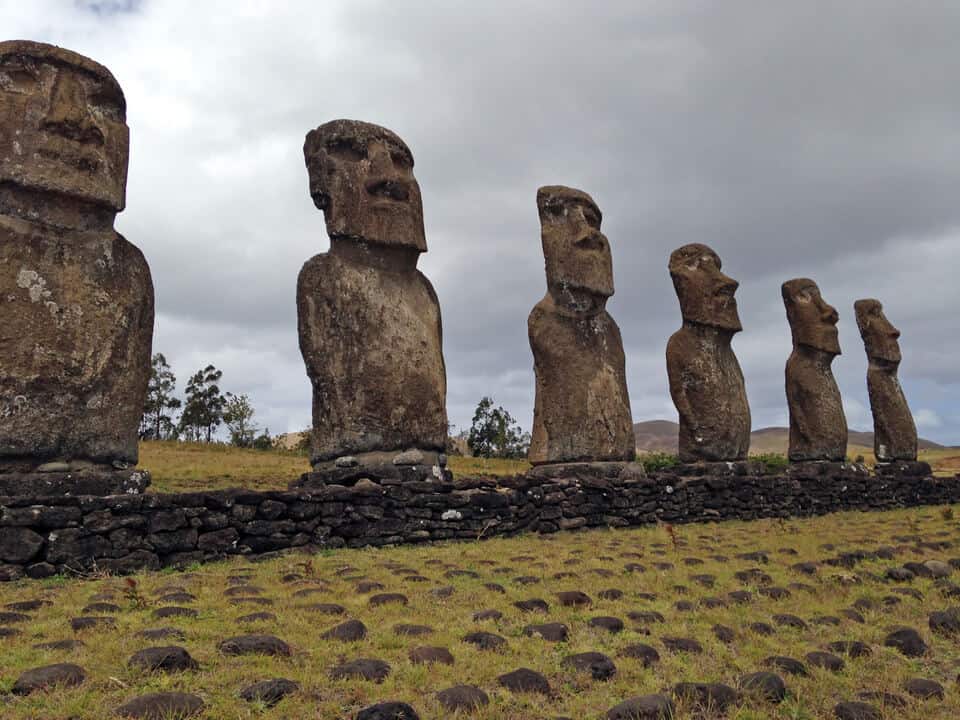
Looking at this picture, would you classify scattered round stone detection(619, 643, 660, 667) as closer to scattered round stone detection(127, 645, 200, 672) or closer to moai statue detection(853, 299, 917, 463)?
scattered round stone detection(127, 645, 200, 672)

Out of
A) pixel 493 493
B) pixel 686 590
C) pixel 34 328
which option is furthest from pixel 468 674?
pixel 493 493

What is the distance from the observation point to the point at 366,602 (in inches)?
225

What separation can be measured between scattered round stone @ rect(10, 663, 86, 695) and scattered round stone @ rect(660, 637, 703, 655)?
3.09 meters

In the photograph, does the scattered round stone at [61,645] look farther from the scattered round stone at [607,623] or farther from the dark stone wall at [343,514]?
the scattered round stone at [607,623]

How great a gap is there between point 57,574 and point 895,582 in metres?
6.92

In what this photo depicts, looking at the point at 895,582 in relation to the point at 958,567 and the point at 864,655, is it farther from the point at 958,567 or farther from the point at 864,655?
the point at 864,655

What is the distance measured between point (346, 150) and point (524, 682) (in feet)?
24.9

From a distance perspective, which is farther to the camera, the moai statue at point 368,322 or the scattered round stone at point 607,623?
the moai statue at point 368,322

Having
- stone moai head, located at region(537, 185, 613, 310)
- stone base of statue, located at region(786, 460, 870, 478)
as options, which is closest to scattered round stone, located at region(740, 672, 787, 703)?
stone moai head, located at region(537, 185, 613, 310)

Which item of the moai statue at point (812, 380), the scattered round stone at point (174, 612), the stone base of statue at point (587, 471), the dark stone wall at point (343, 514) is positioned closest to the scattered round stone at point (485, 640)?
the scattered round stone at point (174, 612)

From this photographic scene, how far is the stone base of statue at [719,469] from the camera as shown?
1373 cm

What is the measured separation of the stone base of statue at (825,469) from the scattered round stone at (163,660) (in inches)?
504

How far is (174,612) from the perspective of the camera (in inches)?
205

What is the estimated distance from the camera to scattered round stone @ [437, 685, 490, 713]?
367cm
